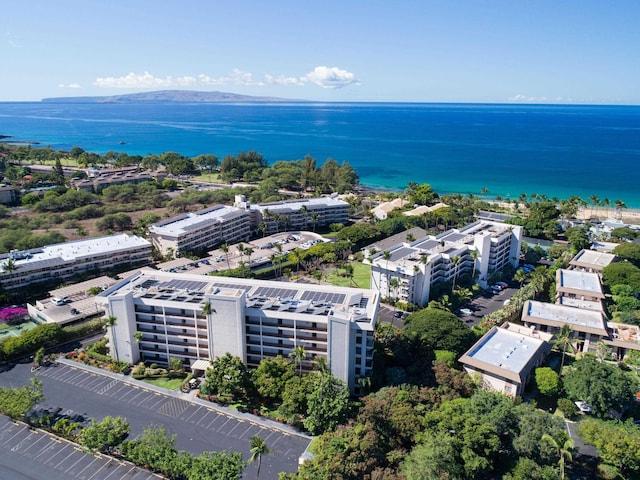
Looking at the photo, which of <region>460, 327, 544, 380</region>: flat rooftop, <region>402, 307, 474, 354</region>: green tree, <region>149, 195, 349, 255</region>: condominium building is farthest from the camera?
<region>149, 195, 349, 255</region>: condominium building

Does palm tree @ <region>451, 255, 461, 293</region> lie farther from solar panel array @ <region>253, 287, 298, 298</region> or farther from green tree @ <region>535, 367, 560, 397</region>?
solar panel array @ <region>253, 287, 298, 298</region>

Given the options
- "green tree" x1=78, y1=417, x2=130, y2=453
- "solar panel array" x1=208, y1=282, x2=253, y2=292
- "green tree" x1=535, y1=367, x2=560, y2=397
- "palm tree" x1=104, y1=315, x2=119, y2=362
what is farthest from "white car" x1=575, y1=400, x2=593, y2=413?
"palm tree" x1=104, y1=315, x2=119, y2=362

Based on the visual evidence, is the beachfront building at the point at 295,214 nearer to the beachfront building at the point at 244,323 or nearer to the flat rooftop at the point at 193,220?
the flat rooftop at the point at 193,220

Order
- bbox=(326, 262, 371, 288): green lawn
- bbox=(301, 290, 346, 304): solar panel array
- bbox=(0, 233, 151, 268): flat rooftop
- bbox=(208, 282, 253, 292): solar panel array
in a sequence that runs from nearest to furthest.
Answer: bbox=(301, 290, 346, 304): solar panel array
bbox=(208, 282, 253, 292): solar panel array
bbox=(0, 233, 151, 268): flat rooftop
bbox=(326, 262, 371, 288): green lawn

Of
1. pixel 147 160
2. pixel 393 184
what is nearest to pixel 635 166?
pixel 393 184

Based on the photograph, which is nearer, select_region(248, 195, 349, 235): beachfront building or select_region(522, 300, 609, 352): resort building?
select_region(522, 300, 609, 352): resort building

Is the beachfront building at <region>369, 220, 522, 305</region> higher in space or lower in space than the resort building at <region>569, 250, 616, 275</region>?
higher
